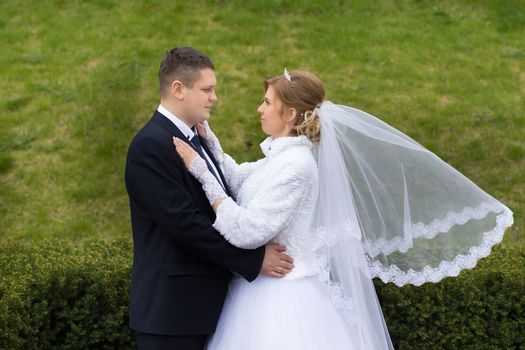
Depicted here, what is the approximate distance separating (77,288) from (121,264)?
0.38m

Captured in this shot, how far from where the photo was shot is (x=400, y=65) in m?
9.84

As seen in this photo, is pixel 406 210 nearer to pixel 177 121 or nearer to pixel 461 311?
pixel 461 311

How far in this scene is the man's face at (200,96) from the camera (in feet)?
12.9

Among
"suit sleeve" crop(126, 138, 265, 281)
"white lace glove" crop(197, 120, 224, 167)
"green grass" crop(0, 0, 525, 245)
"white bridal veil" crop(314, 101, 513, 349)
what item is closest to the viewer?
"suit sleeve" crop(126, 138, 265, 281)

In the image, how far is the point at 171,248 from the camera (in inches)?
152

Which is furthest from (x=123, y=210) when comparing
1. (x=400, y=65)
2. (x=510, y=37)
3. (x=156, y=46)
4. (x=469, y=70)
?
(x=510, y=37)

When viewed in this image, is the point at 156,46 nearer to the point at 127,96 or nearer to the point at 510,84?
the point at 127,96

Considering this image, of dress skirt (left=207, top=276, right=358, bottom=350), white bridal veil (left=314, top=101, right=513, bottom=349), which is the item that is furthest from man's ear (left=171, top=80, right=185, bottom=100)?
dress skirt (left=207, top=276, right=358, bottom=350)

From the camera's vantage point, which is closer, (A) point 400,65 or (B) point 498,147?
(B) point 498,147

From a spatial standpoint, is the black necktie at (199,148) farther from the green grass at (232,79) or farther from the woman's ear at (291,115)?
the green grass at (232,79)

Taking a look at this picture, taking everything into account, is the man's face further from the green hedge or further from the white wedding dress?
the green hedge

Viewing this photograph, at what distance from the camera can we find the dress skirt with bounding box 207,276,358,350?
12.7 ft

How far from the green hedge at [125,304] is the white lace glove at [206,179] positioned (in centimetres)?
143

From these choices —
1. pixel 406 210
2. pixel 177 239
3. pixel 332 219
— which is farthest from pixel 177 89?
pixel 406 210
